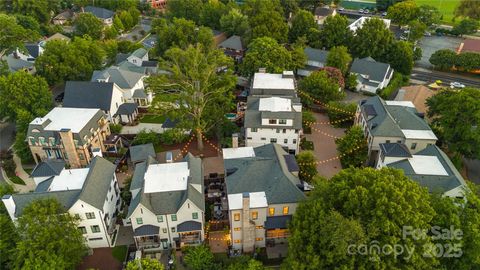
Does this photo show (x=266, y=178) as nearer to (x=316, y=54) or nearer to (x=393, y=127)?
(x=393, y=127)

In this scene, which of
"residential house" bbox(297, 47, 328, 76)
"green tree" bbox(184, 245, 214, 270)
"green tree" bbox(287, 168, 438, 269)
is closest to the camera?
"green tree" bbox(287, 168, 438, 269)

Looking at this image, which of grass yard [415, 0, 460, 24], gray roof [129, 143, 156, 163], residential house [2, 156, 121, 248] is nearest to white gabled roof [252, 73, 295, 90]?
gray roof [129, 143, 156, 163]

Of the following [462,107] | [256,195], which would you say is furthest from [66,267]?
[462,107]

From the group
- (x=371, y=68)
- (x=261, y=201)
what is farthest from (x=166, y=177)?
(x=371, y=68)

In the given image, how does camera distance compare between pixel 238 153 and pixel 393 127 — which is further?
pixel 393 127

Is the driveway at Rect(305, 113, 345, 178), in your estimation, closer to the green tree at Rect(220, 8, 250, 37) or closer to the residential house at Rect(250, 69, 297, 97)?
the residential house at Rect(250, 69, 297, 97)

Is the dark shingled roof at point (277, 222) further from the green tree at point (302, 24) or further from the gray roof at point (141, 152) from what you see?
the green tree at point (302, 24)

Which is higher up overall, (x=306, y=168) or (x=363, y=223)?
(x=363, y=223)
